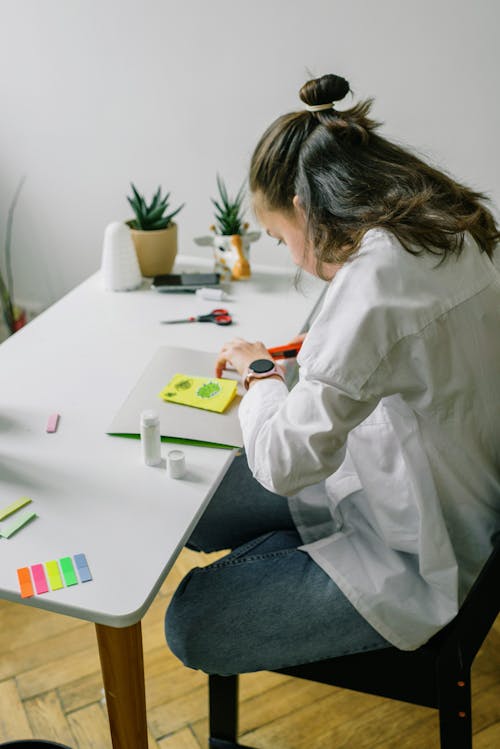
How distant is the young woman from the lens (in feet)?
3.21

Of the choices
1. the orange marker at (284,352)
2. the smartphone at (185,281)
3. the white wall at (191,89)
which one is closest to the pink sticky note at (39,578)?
the orange marker at (284,352)

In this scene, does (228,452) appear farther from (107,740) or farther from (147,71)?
(147,71)

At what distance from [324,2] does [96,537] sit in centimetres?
152

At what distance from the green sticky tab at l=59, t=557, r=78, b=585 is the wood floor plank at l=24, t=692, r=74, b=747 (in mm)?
728

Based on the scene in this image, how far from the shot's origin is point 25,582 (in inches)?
37.1

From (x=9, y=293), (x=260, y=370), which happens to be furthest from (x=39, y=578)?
(x=9, y=293)

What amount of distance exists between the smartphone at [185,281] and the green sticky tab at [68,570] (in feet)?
2.98

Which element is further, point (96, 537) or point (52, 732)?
point (52, 732)

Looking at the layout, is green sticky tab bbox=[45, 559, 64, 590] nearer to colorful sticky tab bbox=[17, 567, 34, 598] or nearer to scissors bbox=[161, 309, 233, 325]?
colorful sticky tab bbox=[17, 567, 34, 598]

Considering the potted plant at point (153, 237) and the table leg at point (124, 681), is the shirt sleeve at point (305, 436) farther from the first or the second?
the potted plant at point (153, 237)

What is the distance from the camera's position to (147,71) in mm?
2150

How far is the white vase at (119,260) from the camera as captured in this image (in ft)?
5.79

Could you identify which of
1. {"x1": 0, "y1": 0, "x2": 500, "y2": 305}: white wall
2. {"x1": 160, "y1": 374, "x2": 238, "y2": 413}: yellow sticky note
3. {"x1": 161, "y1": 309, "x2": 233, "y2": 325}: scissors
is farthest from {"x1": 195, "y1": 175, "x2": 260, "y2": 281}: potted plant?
{"x1": 160, "y1": 374, "x2": 238, "y2": 413}: yellow sticky note

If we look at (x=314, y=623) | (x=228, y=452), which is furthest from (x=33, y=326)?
(x=314, y=623)
